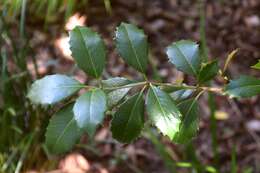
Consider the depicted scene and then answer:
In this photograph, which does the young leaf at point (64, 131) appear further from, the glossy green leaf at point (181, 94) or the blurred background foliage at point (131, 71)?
the blurred background foliage at point (131, 71)

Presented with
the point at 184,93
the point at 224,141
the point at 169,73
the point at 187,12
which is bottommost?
the point at 224,141

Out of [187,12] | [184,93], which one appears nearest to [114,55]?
[187,12]

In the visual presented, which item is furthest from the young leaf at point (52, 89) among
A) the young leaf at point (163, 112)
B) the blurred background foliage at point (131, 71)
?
the blurred background foliage at point (131, 71)

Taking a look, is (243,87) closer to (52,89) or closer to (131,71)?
(52,89)

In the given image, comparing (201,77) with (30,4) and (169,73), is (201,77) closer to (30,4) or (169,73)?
(169,73)

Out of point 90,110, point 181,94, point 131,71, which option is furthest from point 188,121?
point 131,71
